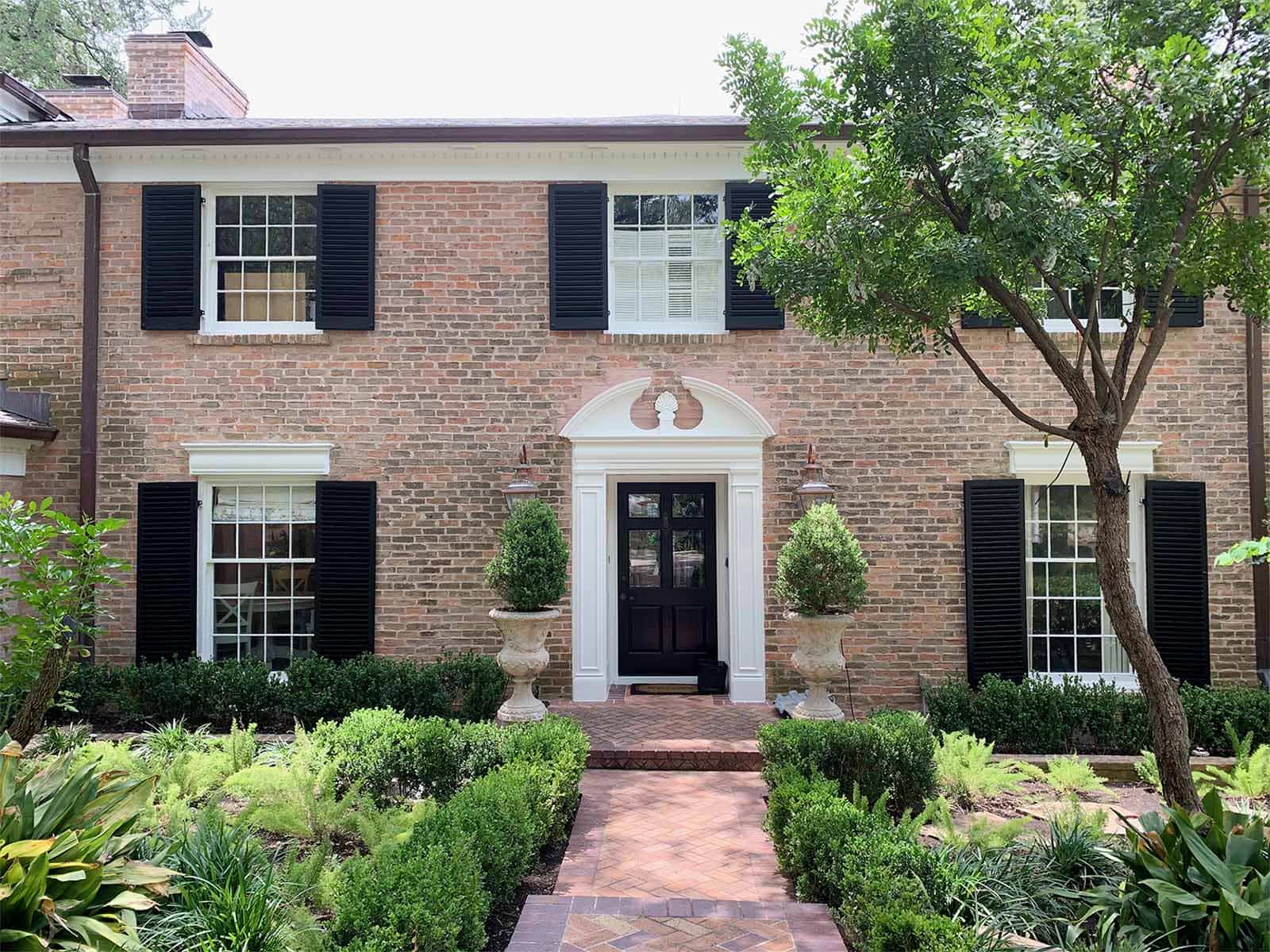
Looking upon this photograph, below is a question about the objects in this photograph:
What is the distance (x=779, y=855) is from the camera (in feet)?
18.4

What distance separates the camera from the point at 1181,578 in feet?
31.0

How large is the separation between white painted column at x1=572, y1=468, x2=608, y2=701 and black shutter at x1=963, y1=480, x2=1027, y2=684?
3.82 metres

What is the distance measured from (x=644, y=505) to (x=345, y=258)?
424 cm

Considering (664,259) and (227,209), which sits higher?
(227,209)

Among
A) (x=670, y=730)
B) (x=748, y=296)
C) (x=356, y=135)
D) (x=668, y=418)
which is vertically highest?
(x=356, y=135)

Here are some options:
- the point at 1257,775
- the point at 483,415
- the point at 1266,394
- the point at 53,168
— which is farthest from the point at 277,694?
the point at 1266,394

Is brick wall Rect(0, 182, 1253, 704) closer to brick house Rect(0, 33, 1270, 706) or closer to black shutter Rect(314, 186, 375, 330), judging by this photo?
brick house Rect(0, 33, 1270, 706)

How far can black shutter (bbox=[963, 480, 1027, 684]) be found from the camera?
31.0ft

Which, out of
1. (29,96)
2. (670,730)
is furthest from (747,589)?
(29,96)

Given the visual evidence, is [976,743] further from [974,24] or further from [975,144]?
[974,24]

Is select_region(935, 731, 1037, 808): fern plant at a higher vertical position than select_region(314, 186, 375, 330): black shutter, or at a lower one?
lower

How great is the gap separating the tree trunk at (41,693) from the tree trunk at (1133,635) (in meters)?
6.97

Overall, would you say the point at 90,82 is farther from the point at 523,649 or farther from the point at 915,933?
the point at 915,933

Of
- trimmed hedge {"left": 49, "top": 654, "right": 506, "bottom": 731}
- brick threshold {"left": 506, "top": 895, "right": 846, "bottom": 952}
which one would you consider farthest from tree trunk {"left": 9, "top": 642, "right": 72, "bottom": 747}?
brick threshold {"left": 506, "top": 895, "right": 846, "bottom": 952}
